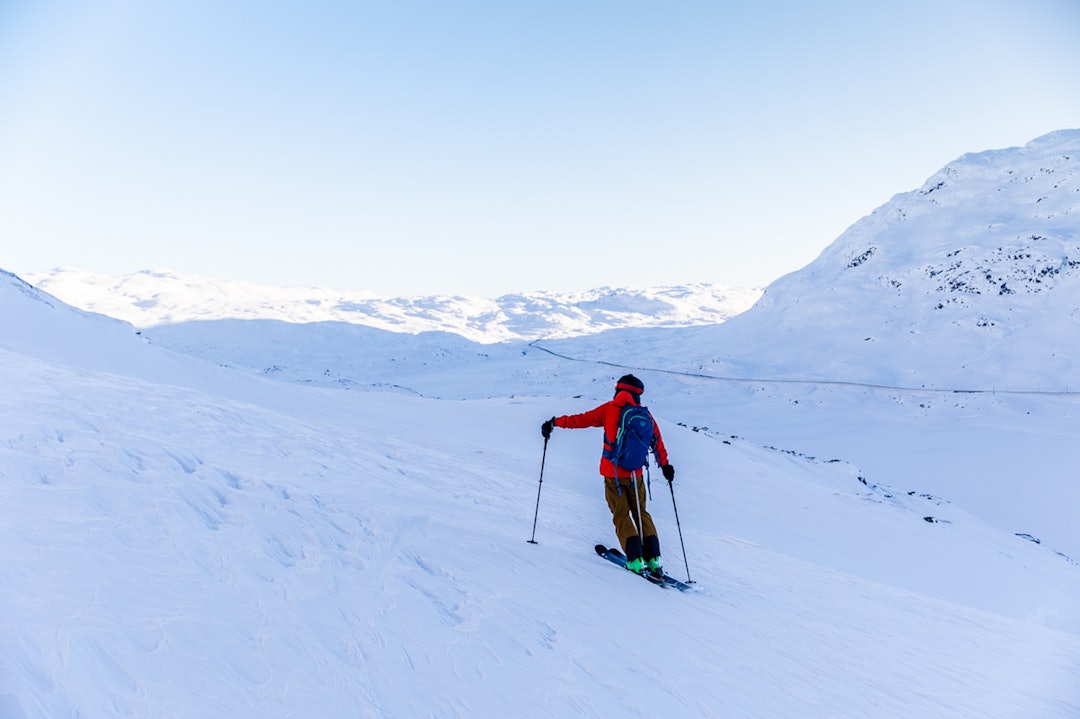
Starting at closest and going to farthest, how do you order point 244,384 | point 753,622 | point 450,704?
point 450,704
point 753,622
point 244,384

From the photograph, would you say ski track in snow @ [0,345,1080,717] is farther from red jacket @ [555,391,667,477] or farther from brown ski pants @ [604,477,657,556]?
red jacket @ [555,391,667,477]

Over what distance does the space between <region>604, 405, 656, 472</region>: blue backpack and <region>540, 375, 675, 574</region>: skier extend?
0.04 m

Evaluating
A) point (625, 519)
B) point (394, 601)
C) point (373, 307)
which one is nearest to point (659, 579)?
point (625, 519)

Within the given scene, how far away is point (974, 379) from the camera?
105 ft

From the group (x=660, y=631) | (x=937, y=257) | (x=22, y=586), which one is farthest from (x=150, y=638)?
(x=937, y=257)

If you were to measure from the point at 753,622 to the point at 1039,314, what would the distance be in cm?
3768

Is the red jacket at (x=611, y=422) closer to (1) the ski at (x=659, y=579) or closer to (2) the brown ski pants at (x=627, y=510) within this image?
(2) the brown ski pants at (x=627, y=510)

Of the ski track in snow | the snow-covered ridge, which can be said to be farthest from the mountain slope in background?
the snow-covered ridge

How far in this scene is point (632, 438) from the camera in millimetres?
6816

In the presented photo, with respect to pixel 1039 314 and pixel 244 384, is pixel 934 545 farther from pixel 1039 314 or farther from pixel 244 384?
pixel 1039 314

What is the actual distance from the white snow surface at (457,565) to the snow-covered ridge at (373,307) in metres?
57.9

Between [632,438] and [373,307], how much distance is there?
311 feet

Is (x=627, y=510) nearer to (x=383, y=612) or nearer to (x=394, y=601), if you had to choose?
(x=394, y=601)

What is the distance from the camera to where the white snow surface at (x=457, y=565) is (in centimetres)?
362
